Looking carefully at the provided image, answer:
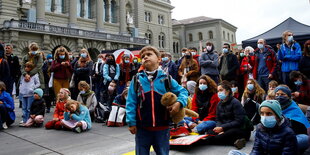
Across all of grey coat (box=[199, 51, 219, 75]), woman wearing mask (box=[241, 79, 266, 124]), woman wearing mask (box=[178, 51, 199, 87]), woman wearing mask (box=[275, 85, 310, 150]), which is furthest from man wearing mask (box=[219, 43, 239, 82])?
woman wearing mask (box=[275, 85, 310, 150])

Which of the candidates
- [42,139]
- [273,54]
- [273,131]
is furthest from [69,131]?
[273,54]

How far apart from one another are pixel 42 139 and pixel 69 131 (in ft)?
2.77

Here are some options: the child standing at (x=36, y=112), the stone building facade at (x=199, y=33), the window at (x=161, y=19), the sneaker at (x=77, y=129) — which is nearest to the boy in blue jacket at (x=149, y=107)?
the sneaker at (x=77, y=129)

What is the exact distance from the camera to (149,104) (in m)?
2.66

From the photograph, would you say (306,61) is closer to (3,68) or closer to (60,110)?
(60,110)

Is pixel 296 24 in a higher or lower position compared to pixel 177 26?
lower

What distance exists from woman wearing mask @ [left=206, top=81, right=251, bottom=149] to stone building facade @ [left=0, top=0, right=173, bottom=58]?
23.7m

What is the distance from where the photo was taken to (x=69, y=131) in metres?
5.75

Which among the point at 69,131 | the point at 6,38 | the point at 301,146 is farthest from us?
the point at 6,38

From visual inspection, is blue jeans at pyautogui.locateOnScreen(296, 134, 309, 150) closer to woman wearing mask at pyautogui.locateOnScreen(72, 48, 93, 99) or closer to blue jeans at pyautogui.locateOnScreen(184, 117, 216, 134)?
blue jeans at pyautogui.locateOnScreen(184, 117, 216, 134)

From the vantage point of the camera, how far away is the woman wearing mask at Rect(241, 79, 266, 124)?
18.0 feet

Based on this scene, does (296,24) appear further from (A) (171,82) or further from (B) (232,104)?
(A) (171,82)

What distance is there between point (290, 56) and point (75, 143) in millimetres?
6045

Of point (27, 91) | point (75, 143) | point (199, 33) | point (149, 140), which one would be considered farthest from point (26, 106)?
point (199, 33)
